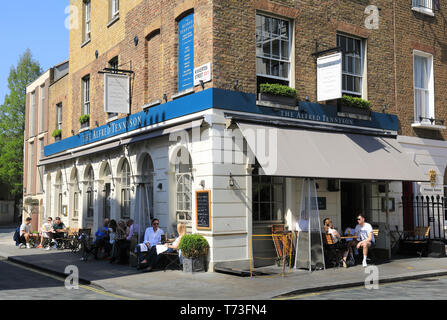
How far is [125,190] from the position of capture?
1856 centimetres

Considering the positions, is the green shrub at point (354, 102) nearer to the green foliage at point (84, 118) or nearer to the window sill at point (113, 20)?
the window sill at point (113, 20)

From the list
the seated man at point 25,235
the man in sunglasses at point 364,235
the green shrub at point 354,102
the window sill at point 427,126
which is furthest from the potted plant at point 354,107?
the seated man at point 25,235

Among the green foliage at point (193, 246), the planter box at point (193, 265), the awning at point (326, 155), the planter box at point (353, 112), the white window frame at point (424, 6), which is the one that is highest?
the white window frame at point (424, 6)

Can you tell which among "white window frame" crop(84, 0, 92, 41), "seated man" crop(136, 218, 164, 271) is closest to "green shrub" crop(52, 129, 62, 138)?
"white window frame" crop(84, 0, 92, 41)

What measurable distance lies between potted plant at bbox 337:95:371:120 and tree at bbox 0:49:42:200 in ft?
126

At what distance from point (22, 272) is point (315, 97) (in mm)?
9770

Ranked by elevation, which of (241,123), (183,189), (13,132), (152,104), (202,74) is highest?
(13,132)

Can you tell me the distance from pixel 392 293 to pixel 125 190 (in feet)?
36.6

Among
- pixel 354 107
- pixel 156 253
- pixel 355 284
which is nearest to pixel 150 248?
pixel 156 253

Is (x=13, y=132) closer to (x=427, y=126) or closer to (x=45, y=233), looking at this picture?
(x=45, y=233)

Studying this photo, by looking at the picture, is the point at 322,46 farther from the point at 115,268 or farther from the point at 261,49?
the point at 115,268

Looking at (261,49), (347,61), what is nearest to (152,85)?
(261,49)

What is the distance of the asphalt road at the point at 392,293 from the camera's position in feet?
30.7

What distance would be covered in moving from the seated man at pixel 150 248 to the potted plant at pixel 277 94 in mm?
4608
